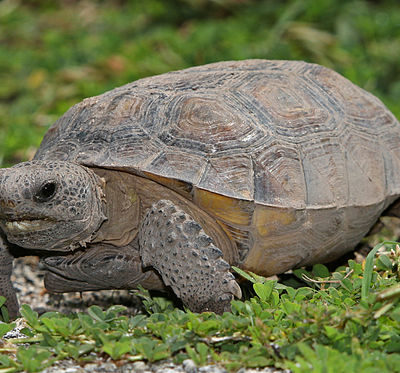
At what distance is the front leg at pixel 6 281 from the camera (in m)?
3.16

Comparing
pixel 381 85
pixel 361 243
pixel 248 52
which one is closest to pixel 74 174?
pixel 361 243

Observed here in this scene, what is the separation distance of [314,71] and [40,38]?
7.63 metres

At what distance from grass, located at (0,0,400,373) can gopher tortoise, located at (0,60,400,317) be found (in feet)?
0.70

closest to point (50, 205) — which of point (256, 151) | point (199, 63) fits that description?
point (256, 151)

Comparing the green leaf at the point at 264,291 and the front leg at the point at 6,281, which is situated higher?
the green leaf at the point at 264,291

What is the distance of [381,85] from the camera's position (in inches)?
269

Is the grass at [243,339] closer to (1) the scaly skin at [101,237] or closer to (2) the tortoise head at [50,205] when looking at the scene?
(1) the scaly skin at [101,237]

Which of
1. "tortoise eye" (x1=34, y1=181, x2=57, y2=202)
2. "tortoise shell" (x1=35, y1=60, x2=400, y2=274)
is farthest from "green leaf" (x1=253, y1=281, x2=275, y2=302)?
"tortoise eye" (x1=34, y1=181, x2=57, y2=202)

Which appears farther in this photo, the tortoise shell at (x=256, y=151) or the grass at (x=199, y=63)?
the tortoise shell at (x=256, y=151)

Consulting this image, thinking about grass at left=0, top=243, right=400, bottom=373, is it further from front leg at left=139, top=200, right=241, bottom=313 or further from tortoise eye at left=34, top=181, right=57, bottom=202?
tortoise eye at left=34, top=181, right=57, bottom=202

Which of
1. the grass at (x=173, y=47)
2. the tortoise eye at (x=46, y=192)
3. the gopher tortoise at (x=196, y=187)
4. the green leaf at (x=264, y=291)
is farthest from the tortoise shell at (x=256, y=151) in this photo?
the grass at (x=173, y=47)

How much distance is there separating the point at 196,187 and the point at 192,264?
367 millimetres

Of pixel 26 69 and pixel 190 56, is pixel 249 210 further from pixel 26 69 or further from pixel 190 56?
pixel 26 69

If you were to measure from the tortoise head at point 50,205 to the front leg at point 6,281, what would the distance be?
0.35 metres
